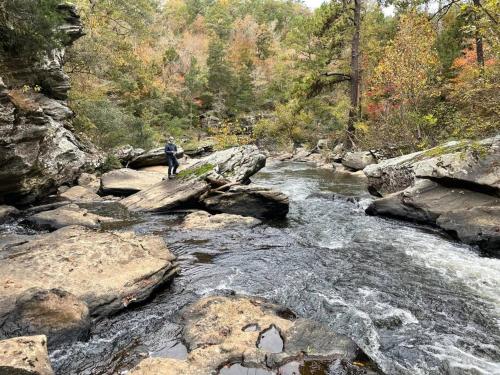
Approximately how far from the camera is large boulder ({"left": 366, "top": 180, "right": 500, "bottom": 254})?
9555mm

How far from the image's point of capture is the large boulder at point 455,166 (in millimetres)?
10547

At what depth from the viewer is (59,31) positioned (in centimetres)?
1447

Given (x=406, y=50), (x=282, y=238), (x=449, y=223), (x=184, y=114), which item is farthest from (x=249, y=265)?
(x=184, y=114)

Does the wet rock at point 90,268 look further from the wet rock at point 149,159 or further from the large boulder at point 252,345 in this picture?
the wet rock at point 149,159

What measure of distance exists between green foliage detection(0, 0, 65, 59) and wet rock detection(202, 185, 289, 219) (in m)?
8.19

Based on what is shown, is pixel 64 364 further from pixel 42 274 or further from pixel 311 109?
pixel 311 109

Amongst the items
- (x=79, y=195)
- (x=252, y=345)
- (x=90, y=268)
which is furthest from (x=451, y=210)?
(x=79, y=195)

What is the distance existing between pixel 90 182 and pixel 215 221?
34.3 ft

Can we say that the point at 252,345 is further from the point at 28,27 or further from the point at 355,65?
the point at 355,65

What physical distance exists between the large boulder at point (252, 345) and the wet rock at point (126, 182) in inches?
441

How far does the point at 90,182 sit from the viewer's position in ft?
64.2

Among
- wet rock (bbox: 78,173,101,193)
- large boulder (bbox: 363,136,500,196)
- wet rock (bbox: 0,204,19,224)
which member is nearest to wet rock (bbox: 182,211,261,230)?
large boulder (bbox: 363,136,500,196)

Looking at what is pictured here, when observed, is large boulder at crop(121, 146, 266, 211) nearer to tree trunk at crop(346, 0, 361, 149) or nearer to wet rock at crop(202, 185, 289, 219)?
wet rock at crop(202, 185, 289, 219)

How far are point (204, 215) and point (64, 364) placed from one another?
771cm
